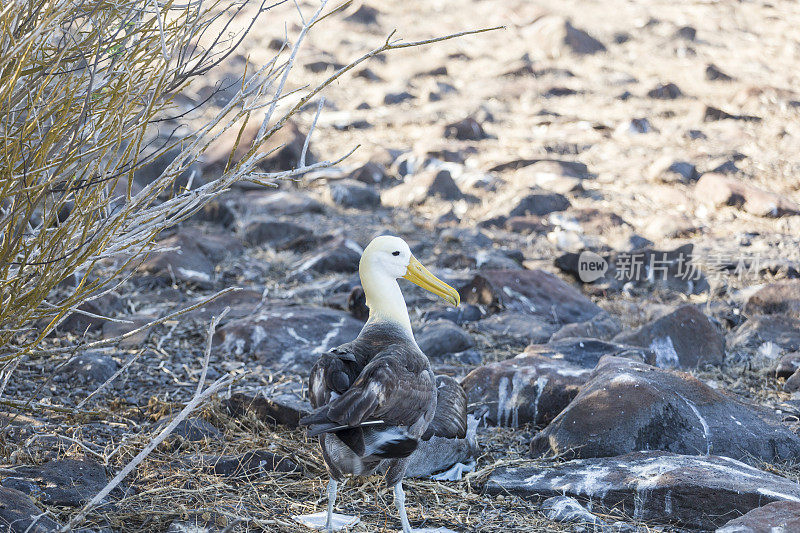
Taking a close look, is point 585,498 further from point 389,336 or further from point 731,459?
point 389,336

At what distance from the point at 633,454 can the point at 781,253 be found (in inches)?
195

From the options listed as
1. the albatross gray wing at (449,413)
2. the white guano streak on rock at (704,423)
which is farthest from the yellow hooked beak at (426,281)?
the white guano streak on rock at (704,423)

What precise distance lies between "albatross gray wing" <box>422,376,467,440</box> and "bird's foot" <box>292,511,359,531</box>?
48cm

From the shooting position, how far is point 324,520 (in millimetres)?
3043

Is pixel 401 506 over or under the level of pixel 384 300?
under

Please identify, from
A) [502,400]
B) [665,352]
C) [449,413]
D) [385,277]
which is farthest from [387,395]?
[665,352]

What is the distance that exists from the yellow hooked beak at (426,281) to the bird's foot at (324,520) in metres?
1.05

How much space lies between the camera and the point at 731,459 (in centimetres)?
340

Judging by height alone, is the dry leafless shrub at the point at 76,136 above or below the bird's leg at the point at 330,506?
above

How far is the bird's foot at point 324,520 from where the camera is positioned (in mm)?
2986

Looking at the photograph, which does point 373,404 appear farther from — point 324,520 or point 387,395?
point 324,520

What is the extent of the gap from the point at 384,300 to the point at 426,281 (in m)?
0.34

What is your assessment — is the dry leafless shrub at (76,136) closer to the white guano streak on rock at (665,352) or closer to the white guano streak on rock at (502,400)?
the white guano streak on rock at (502,400)

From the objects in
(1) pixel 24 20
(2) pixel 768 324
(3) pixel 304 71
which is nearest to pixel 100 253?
(1) pixel 24 20
